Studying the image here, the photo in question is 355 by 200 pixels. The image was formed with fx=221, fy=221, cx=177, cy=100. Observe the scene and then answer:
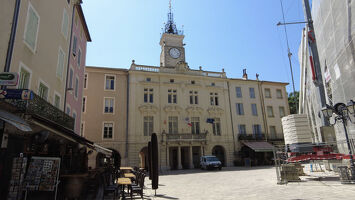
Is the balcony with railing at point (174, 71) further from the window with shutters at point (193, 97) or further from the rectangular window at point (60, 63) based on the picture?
the rectangular window at point (60, 63)

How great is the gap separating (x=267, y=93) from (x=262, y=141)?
323 inches

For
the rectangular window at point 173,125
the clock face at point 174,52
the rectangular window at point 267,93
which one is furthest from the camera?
the clock face at point 174,52

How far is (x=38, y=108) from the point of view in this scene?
9016mm

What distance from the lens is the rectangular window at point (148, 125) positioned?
27206 mm

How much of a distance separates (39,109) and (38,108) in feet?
0.32

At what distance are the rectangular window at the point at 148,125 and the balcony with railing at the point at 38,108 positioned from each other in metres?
14.1

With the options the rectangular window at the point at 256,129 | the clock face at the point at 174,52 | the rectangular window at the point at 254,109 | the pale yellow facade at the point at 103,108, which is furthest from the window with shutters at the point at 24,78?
the rectangular window at the point at 254,109

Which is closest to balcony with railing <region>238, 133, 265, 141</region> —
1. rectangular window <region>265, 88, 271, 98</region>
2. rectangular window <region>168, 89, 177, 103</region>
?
rectangular window <region>265, 88, 271, 98</region>

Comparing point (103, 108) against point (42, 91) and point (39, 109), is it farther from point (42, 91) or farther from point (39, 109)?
point (39, 109)

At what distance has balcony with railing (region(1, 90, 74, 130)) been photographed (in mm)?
7516

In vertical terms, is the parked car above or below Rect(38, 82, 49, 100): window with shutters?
below

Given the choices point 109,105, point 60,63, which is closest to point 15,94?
point 60,63

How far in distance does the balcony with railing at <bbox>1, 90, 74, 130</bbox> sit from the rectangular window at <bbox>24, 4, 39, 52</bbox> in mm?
2623

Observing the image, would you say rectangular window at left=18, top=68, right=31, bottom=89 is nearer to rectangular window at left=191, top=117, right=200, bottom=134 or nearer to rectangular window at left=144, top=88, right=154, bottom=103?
rectangular window at left=144, top=88, right=154, bottom=103
